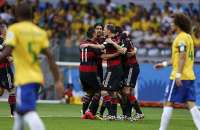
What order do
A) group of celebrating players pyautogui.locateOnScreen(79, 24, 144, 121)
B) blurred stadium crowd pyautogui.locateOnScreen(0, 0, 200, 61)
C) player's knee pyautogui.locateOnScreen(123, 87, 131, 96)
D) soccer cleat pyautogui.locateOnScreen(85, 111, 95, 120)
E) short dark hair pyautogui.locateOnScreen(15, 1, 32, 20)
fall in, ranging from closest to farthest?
short dark hair pyautogui.locateOnScreen(15, 1, 32, 20) < group of celebrating players pyautogui.locateOnScreen(79, 24, 144, 121) < soccer cleat pyautogui.locateOnScreen(85, 111, 95, 120) < player's knee pyautogui.locateOnScreen(123, 87, 131, 96) < blurred stadium crowd pyautogui.locateOnScreen(0, 0, 200, 61)

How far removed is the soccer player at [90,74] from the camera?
17.8 metres

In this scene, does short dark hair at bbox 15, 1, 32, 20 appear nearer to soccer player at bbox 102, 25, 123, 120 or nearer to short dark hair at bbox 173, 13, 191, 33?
short dark hair at bbox 173, 13, 191, 33

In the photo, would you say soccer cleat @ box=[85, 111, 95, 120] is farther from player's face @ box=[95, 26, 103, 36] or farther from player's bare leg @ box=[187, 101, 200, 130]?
player's bare leg @ box=[187, 101, 200, 130]

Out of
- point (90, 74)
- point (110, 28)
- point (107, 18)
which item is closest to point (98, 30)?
point (110, 28)

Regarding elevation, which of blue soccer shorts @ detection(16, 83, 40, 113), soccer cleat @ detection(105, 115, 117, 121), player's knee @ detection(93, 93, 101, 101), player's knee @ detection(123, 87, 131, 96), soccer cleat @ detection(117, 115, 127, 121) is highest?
blue soccer shorts @ detection(16, 83, 40, 113)

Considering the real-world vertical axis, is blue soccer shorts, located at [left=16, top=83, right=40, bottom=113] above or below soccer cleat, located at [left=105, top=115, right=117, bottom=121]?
above

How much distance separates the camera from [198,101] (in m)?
23.8

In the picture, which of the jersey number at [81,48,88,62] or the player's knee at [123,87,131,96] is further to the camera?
the player's knee at [123,87,131,96]

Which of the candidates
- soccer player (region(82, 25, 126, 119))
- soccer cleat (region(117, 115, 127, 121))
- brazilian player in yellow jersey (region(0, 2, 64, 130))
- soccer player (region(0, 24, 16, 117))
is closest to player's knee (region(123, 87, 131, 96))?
soccer player (region(82, 25, 126, 119))

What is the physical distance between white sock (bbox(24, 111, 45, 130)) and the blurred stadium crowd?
2014 centimetres

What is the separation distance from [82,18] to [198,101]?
1211 cm

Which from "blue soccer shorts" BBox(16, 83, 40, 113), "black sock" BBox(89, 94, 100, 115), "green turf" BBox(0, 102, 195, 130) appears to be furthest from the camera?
"black sock" BBox(89, 94, 100, 115)

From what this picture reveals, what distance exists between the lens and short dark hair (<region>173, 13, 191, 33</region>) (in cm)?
1334

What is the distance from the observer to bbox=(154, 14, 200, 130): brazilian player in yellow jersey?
13.3m
